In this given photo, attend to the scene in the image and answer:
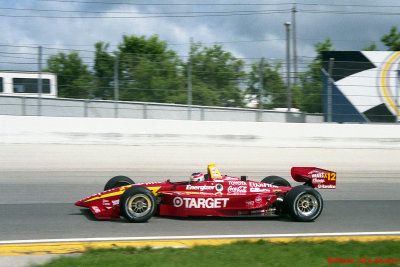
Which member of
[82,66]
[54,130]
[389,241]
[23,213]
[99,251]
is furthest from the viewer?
[82,66]

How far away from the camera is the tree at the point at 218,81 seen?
48.7 feet

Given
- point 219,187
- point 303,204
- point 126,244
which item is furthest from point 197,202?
point 126,244

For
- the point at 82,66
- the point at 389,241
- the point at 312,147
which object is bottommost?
the point at 389,241

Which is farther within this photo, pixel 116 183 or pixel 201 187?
pixel 116 183

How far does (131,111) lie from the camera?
1447cm

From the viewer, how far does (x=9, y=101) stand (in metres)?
13.8

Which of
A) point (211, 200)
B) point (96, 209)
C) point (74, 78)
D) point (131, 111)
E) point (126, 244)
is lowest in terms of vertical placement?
point (126, 244)

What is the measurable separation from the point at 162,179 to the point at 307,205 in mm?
4375

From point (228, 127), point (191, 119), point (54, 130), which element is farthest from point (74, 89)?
point (228, 127)

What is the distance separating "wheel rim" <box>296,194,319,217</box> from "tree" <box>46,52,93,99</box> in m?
8.11

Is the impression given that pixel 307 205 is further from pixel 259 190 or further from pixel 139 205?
pixel 139 205

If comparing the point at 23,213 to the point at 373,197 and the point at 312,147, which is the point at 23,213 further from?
the point at 312,147

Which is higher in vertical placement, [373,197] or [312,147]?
[312,147]

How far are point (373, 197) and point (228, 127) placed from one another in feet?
15.2
